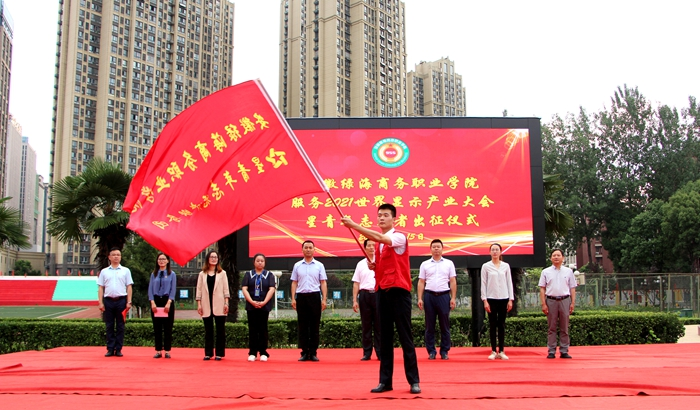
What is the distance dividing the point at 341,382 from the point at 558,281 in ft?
12.5

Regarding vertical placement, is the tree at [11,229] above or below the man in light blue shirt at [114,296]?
above

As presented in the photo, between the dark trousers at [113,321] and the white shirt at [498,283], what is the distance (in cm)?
494

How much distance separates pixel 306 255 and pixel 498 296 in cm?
252

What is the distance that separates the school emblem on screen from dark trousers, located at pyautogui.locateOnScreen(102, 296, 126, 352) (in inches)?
208

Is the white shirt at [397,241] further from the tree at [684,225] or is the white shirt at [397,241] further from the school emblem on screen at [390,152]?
the tree at [684,225]

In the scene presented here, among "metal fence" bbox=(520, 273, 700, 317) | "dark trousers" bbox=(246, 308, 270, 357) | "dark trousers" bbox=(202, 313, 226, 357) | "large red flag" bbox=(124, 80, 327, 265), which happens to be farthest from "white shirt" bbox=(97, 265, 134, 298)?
"metal fence" bbox=(520, 273, 700, 317)

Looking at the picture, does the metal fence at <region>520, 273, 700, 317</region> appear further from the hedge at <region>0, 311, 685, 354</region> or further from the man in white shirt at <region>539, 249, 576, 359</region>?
the man in white shirt at <region>539, 249, 576, 359</region>

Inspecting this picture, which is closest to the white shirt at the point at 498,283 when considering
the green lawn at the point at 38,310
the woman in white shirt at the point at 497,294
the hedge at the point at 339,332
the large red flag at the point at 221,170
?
the woman in white shirt at the point at 497,294

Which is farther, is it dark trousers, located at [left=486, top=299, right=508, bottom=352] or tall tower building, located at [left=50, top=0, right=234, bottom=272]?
tall tower building, located at [left=50, top=0, right=234, bottom=272]

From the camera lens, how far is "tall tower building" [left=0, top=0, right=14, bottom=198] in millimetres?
75062

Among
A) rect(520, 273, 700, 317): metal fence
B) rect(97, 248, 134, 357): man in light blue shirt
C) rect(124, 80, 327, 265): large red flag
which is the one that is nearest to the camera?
rect(124, 80, 327, 265): large red flag

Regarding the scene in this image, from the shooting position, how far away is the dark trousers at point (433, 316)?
293 inches

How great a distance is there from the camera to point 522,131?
11.3 meters

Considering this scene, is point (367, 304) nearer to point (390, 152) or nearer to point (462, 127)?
point (390, 152)
